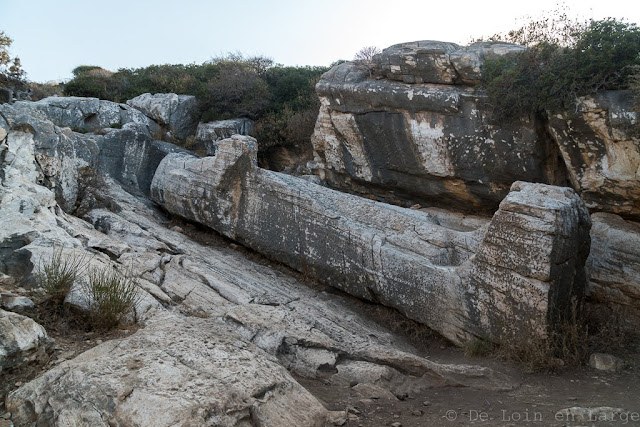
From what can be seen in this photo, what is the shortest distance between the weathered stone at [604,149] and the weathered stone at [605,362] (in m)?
2.73

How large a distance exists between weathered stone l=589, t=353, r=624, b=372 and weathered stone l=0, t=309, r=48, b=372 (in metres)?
6.05

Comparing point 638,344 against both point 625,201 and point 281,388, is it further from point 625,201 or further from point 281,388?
point 281,388

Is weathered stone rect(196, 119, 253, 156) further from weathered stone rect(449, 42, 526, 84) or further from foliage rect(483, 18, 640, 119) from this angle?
foliage rect(483, 18, 640, 119)

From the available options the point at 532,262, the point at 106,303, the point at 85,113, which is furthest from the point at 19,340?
the point at 85,113

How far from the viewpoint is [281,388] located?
5.09 m

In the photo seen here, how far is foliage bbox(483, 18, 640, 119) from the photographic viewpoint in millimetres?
8125

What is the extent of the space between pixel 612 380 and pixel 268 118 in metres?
10.9

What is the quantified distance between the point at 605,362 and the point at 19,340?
249 inches

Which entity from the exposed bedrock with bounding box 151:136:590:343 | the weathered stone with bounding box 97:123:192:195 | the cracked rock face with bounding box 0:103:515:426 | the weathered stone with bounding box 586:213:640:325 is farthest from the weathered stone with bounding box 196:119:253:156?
the weathered stone with bounding box 586:213:640:325

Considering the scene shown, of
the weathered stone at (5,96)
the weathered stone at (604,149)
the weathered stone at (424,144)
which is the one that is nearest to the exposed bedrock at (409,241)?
the weathered stone at (424,144)

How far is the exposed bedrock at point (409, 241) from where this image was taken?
264 inches

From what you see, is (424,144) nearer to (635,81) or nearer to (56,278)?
(635,81)

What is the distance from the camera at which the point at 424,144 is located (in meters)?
10.4

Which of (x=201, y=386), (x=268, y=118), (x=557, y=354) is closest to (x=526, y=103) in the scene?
(x=557, y=354)
